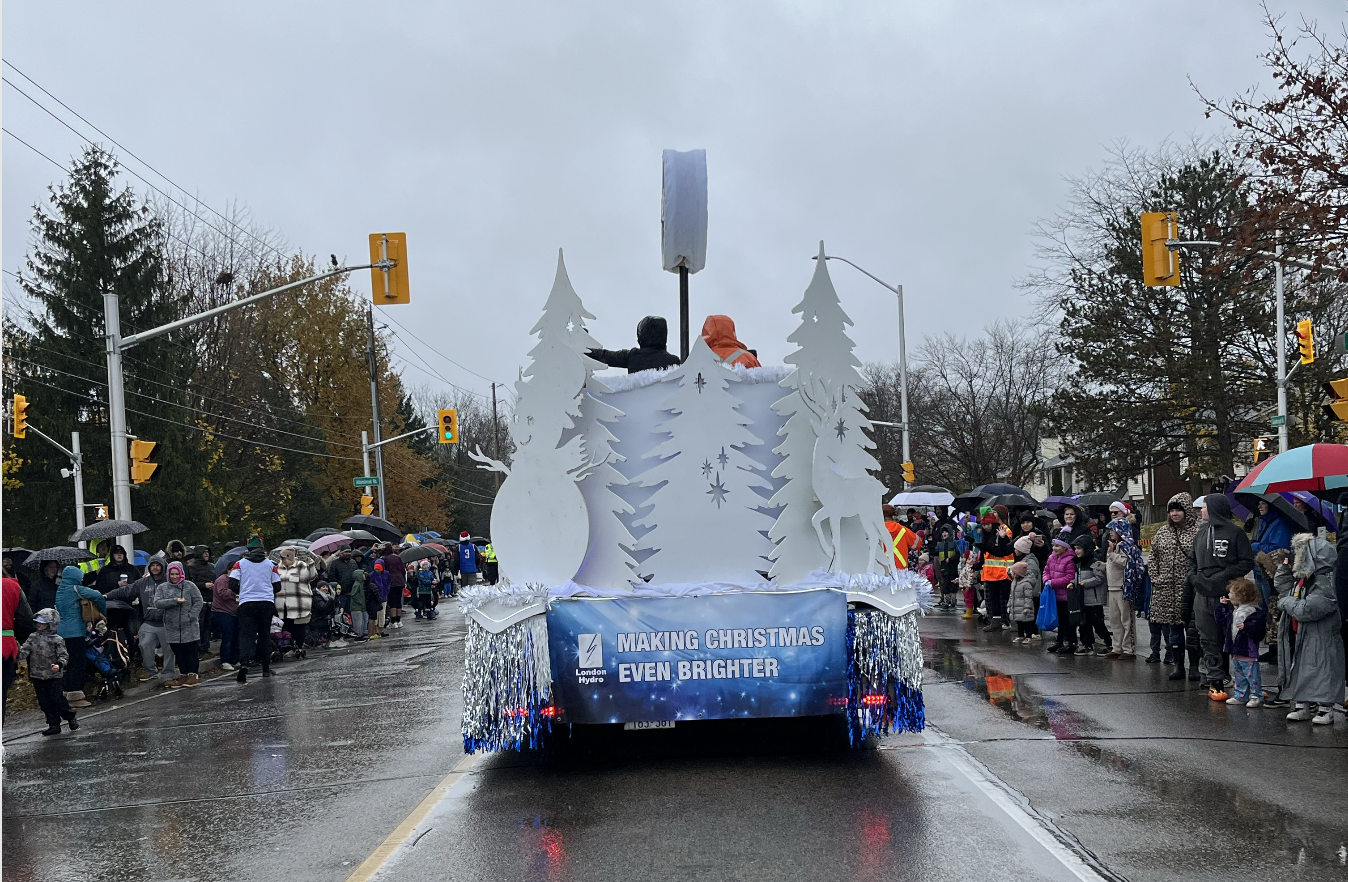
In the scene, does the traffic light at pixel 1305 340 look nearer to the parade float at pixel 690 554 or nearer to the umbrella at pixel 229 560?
the parade float at pixel 690 554

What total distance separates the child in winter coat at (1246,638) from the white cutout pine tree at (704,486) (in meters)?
4.32

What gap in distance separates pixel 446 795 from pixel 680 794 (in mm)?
1390

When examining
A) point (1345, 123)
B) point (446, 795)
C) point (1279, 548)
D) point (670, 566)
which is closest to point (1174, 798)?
point (670, 566)

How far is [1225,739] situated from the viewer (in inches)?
351

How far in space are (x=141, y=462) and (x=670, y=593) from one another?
14145mm

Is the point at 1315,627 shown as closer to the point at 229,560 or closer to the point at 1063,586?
the point at 1063,586

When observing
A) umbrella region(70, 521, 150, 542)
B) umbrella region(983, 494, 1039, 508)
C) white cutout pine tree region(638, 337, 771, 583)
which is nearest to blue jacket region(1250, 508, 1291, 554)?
white cutout pine tree region(638, 337, 771, 583)

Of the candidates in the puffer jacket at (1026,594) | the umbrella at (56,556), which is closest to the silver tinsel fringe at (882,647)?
the puffer jacket at (1026,594)

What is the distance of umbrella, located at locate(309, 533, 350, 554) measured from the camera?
25.8 metres

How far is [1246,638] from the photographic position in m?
10.5

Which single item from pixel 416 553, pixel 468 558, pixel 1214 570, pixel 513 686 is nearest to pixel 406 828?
pixel 513 686

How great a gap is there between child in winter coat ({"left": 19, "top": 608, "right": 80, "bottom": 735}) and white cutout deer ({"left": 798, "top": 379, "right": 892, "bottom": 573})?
293 inches

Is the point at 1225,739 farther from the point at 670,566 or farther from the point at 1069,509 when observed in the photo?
the point at 1069,509

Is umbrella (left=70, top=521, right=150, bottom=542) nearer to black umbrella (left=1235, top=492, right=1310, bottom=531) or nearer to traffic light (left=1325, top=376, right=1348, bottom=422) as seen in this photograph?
black umbrella (left=1235, top=492, right=1310, bottom=531)
